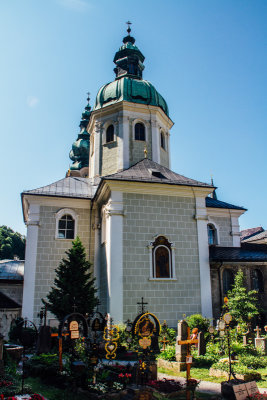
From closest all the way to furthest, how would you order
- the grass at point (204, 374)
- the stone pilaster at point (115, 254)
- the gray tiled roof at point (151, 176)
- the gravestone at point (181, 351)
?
the grass at point (204, 374) < the gravestone at point (181, 351) < the stone pilaster at point (115, 254) < the gray tiled roof at point (151, 176)

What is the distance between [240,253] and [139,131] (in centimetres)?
911

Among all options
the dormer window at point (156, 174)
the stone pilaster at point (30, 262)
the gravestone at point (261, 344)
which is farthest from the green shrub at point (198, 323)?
the stone pilaster at point (30, 262)

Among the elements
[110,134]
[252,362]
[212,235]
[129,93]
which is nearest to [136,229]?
[212,235]

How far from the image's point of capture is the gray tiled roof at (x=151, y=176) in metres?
15.7

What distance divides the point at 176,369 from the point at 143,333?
111 inches

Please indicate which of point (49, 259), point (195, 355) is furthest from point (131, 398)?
point (49, 259)

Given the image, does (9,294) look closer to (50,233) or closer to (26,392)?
(50,233)

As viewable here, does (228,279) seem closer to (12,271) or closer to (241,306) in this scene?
(241,306)

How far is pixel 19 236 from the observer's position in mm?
48719

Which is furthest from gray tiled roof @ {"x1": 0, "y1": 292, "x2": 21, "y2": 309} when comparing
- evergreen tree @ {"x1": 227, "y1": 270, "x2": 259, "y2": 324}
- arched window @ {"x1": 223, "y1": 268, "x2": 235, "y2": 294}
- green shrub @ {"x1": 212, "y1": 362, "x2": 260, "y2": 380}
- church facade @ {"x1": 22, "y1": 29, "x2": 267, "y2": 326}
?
green shrub @ {"x1": 212, "y1": 362, "x2": 260, "y2": 380}

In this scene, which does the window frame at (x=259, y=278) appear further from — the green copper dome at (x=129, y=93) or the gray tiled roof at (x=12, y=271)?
the gray tiled roof at (x=12, y=271)

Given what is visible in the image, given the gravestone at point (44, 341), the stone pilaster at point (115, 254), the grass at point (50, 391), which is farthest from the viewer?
the stone pilaster at point (115, 254)

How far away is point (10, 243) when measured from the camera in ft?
149

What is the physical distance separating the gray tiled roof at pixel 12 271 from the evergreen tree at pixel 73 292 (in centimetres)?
575
